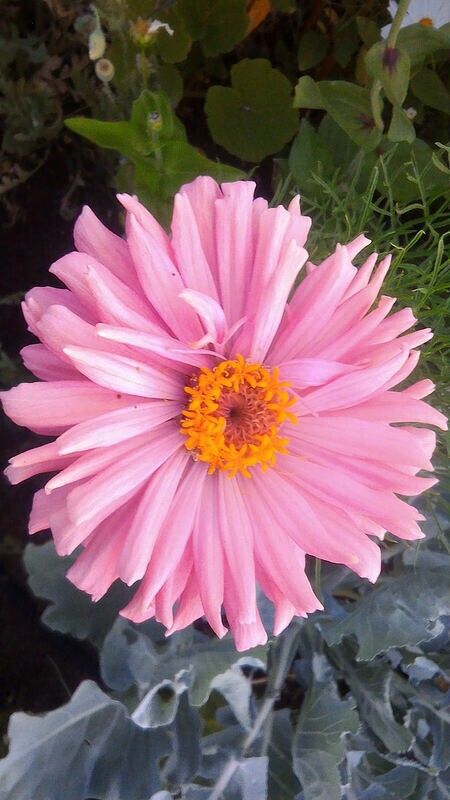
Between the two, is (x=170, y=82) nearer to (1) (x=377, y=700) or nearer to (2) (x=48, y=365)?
(2) (x=48, y=365)

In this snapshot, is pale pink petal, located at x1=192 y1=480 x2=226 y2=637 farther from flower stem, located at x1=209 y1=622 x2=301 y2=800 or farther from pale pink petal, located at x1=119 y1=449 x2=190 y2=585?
flower stem, located at x1=209 y1=622 x2=301 y2=800

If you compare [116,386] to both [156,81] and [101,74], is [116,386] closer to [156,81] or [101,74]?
[101,74]

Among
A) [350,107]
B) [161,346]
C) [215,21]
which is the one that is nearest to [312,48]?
[215,21]

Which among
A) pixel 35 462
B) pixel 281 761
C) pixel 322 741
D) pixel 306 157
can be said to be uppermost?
pixel 306 157

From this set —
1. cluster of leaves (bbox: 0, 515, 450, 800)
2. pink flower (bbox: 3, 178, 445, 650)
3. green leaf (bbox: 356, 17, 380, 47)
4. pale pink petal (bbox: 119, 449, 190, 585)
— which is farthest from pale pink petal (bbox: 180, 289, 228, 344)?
green leaf (bbox: 356, 17, 380, 47)

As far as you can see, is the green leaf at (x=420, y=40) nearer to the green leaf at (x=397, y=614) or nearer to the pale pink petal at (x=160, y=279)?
the pale pink petal at (x=160, y=279)

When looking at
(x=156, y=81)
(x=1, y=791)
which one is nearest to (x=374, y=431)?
(x=1, y=791)
